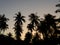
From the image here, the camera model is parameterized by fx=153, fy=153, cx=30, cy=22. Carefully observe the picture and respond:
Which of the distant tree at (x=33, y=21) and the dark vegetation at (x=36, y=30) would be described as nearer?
the dark vegetation at (x=36, y=30)

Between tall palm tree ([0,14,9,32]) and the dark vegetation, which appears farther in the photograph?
tall palm tree ([0,14,9,32])

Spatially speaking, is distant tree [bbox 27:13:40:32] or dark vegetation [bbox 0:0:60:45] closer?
dark vegetation [bbox 0:0:60:45]

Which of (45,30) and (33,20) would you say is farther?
(33,20)

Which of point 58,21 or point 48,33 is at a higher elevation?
point 48,33

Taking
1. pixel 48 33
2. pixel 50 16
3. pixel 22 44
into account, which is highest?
pixel 50 16

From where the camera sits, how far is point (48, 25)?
185 ft

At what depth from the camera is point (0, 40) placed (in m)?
45.7

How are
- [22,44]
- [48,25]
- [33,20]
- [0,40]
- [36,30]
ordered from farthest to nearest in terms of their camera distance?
[33,20] → [36,30] → [48,25] → [22,44] → [0,40]

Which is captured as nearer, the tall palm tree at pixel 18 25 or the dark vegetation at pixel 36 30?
the dark vegetation at pixel 36 30

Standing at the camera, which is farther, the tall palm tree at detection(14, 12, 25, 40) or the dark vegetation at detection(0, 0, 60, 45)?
the tall palm tree at detection(14, 12, 25, 40)

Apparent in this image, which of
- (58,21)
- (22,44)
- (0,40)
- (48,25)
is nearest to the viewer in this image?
(58,21)

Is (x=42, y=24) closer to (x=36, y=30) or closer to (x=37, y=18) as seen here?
(x=36, y=30)

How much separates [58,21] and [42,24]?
22.9 meters

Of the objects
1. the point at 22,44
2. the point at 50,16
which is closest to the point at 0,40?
the point at 22,44
